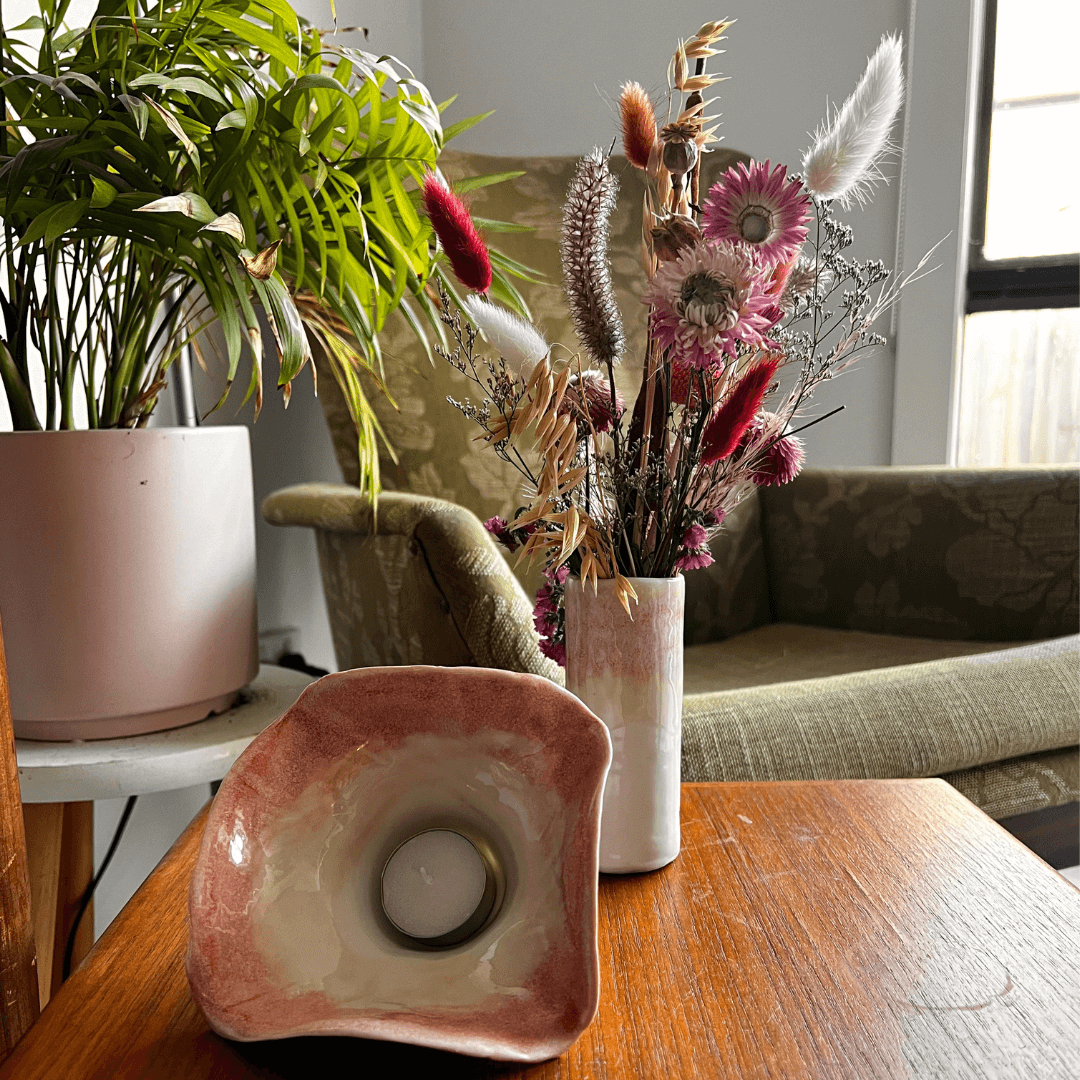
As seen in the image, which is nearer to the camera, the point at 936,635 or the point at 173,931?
the point at 173,931

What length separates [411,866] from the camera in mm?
392

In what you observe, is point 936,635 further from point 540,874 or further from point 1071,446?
point 540,874

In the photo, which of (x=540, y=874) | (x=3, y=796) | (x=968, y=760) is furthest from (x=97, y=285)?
(x=968, y=760)

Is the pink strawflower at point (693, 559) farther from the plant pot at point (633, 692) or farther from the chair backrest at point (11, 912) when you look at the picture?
the chair backrest at point (11, 912)

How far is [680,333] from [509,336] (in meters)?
0.09

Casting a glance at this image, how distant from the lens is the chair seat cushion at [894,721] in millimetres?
698

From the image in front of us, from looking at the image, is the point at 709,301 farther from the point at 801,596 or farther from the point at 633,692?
the point at 801,596

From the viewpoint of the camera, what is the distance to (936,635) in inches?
53.3

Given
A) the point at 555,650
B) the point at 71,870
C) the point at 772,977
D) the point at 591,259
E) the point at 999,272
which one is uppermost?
the point at 999,272

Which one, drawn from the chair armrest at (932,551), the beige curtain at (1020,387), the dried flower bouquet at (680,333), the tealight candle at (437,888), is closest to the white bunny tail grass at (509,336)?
the dried flower bouquet at (680,333)

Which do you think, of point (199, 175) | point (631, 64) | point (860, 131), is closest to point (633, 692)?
point (860, 131)

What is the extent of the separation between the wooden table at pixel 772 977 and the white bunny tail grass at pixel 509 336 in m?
0.28

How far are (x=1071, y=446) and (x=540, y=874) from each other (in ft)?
6.72

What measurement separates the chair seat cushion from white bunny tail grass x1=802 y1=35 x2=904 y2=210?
416 millimetres
